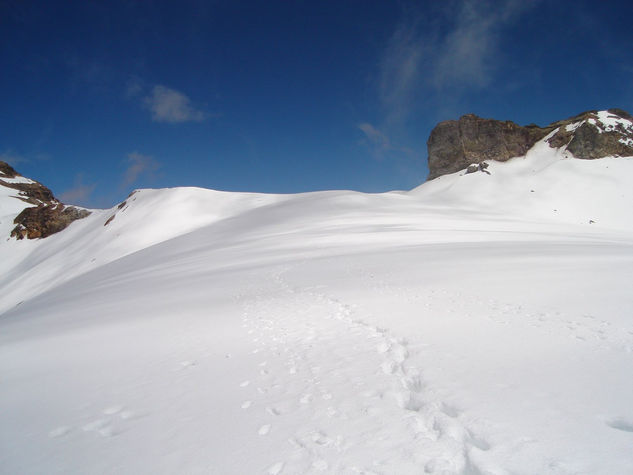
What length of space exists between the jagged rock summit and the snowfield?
1817 inches

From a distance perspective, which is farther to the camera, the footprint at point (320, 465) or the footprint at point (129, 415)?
the footprint at point (129, 415)

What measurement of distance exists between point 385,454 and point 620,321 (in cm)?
467

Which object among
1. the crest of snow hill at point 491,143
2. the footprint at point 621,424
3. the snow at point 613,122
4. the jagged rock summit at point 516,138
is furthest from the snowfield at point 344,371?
the snow at point 613,122

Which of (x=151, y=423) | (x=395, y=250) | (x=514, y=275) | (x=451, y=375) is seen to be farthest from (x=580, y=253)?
(x=151, y=423)

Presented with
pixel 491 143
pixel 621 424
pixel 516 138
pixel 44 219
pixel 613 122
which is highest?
pixel 516 138

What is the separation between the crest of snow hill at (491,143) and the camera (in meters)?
44.8

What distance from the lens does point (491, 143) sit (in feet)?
171

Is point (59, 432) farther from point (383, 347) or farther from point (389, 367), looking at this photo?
point (383, 347)

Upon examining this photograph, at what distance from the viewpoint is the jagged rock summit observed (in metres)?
44.6

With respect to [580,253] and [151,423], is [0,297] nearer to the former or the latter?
[151,423]

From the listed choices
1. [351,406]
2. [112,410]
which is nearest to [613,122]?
[351,406]

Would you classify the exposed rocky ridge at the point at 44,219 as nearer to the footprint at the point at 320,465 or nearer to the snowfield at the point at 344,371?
the snowfield at the point at 344,371

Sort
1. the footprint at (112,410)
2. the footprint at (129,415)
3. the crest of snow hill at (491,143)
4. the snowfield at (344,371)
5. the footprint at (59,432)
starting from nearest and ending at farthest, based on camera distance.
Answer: the snowfield at (344,371) < the footprint at (59,432) < the footprint at (129,415) < the footprint at (112,410) < the crest of snow hill at (491,143)

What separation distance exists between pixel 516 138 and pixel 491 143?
402 cm
